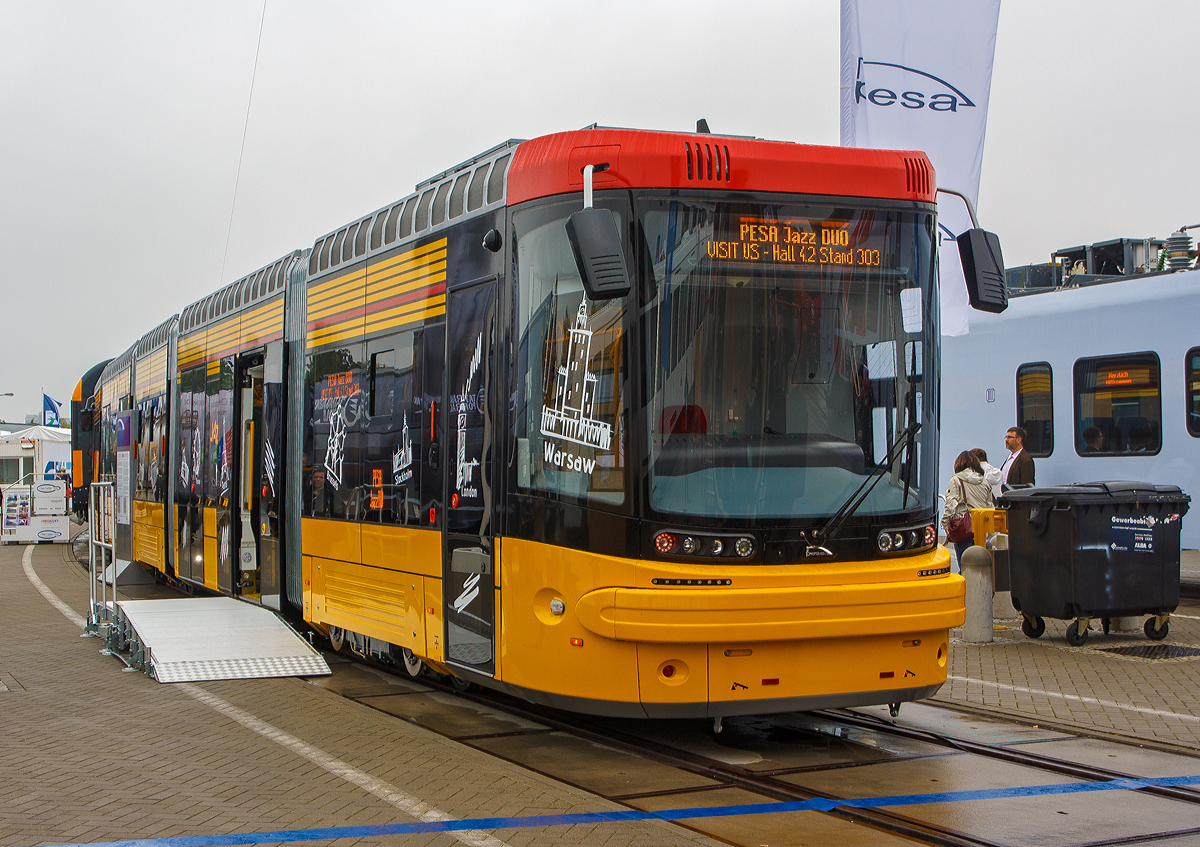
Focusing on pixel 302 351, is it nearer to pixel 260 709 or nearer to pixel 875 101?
pixel 260 709

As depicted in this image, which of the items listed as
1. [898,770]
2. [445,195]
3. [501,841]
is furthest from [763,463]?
[445,195]

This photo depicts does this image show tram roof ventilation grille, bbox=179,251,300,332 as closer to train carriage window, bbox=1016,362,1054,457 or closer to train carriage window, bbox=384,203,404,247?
train carriage window, bbox=384,203,404,247

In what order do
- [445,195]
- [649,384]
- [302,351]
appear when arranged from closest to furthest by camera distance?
[649,384]
[445,195]
[302,351]

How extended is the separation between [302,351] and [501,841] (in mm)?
6222

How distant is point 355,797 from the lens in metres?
5.96

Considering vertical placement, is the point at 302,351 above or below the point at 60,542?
above

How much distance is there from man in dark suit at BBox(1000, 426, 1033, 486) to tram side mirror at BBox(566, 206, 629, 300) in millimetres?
8176

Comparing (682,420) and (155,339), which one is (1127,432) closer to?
(682,420)

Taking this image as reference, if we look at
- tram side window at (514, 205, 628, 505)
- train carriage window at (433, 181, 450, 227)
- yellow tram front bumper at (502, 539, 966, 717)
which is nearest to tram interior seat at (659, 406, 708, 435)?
tram side window at (514, 205, 628, 505)

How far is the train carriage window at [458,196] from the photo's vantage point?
7.80 m

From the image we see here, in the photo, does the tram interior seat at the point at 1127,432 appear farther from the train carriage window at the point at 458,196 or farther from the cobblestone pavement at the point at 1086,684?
the train carriage window at the point at 458,196

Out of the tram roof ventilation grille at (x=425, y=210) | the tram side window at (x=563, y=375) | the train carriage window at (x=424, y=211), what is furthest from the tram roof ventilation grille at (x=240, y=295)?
the tram side window at (x=563, y=375)

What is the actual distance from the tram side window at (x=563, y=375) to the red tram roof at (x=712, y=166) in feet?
0.83

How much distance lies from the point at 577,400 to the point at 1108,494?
5887 mm
